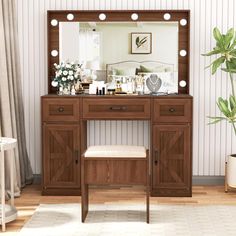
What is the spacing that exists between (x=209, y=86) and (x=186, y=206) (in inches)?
52.0

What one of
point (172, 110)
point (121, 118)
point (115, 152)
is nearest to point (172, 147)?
point (172, 110)

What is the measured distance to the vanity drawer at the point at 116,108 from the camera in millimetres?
5355

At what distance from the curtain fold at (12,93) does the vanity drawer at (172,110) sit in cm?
129

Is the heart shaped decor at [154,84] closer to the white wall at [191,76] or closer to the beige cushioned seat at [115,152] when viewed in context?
the white wall at [191,76]

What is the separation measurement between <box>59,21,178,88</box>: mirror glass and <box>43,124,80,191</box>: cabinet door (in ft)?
2.53

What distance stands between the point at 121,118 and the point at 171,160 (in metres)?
0.58

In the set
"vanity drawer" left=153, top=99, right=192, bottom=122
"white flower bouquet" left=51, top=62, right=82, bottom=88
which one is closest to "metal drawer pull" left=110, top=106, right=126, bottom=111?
"vanity drawer" left=153, top=99, right=192, bottom=122

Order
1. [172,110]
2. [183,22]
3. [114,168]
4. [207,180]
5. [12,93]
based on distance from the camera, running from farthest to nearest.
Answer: [207,180], [183,22], [12,93], [172,110], [114,168]

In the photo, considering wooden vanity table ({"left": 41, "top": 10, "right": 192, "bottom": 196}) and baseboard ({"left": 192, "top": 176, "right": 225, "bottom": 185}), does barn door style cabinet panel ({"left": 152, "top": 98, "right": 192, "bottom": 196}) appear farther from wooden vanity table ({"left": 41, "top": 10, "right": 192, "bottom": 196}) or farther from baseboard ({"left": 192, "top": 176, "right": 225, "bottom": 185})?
baseboard ({"left": 192, "top": 176, "right": 225, "bottom": 185})

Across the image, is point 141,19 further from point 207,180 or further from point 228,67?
point 207,180

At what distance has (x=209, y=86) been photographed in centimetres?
582

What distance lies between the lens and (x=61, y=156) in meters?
5.43

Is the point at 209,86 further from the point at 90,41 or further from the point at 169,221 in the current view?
the point at 169,221

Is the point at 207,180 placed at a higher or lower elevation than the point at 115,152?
lower
